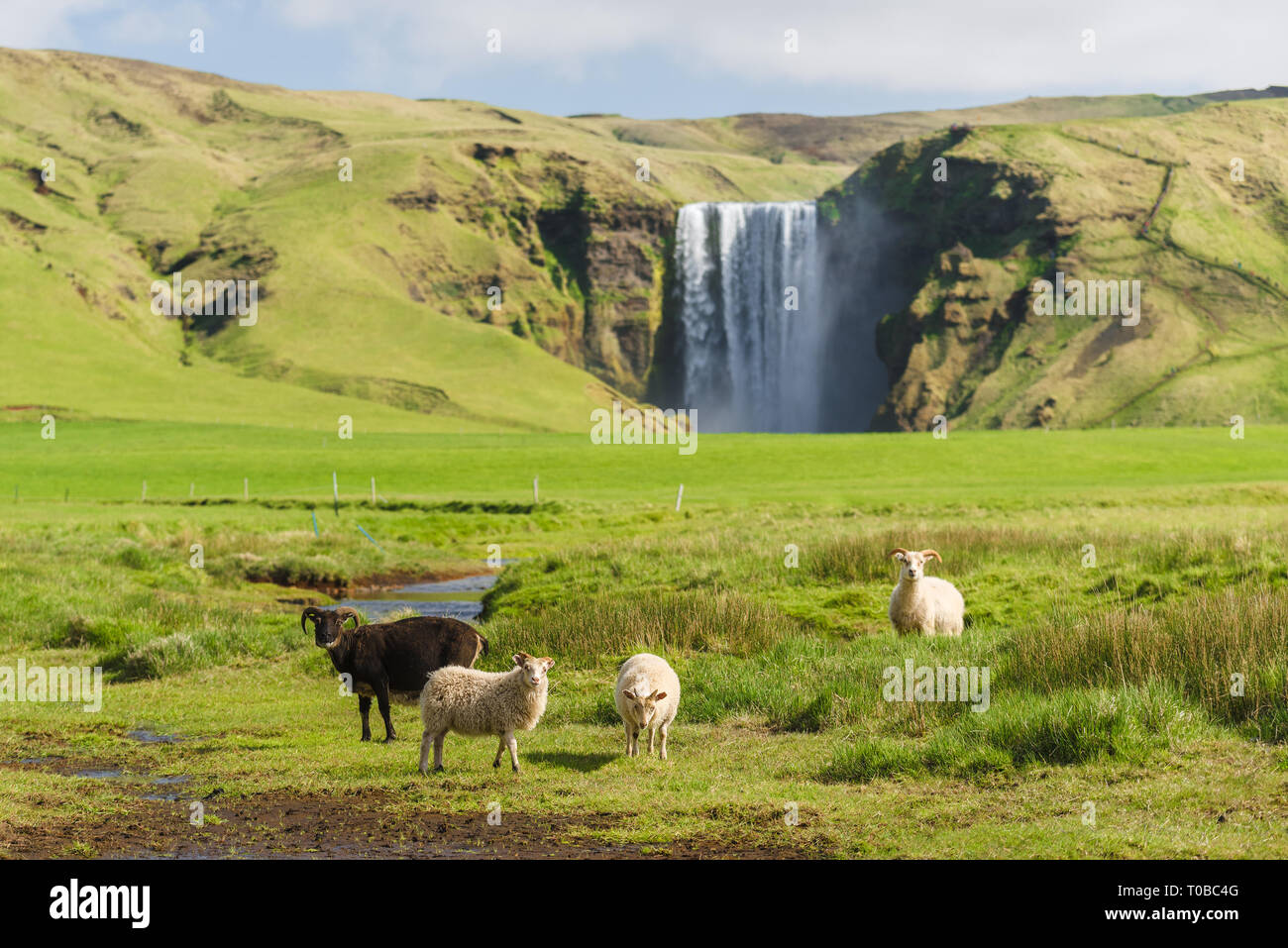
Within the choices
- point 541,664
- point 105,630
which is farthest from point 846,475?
point 541,664

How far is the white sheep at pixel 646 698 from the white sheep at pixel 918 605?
6755 mm

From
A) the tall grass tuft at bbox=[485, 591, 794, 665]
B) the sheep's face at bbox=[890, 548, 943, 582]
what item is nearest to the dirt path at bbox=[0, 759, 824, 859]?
the tall grass tuft at bbox=[485, 591, 794, 665]

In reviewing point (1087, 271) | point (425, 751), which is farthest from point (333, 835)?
point (1087, 271)

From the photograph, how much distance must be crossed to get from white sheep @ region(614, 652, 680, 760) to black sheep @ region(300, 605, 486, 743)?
2.48 m

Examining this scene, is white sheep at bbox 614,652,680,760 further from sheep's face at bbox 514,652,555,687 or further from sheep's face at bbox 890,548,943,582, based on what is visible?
sheep's face at bbox 890,548,943,582

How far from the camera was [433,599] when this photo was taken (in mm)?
37062

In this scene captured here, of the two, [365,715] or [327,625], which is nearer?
[327,625]

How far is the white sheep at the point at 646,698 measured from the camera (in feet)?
47.3

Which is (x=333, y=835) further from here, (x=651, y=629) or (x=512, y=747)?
(x=651, y=629)

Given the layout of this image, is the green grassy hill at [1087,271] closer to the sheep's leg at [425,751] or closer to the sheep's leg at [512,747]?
the sheep's leg at [512,747]

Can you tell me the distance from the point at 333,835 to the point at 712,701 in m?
7.10

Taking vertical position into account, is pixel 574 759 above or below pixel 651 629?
below

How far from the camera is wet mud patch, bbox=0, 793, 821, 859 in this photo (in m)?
11.1
